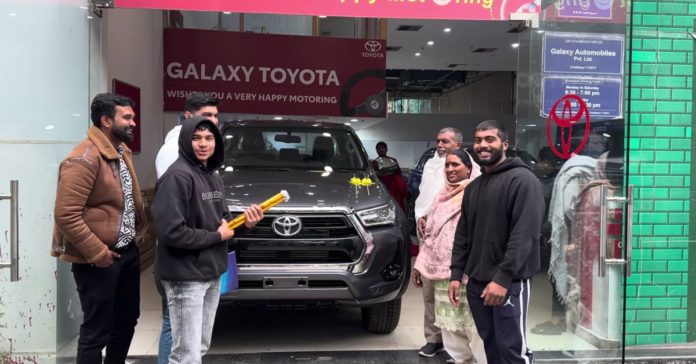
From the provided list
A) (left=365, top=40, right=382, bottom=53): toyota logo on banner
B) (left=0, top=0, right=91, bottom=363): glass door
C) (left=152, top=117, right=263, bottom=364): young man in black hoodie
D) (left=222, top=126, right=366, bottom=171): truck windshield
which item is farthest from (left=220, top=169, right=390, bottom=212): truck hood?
(left=365, top=40, right=382, bottom=53): toyota logo on banner

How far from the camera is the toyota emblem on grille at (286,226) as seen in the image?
171 inches

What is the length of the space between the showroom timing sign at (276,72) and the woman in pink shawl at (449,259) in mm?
6134

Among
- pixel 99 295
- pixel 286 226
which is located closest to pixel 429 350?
pixel 286 226

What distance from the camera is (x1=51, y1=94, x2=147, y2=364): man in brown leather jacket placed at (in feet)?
10.6

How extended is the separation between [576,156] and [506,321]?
54.8 inches

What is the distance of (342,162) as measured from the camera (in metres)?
5.66

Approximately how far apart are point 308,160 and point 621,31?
2.82 meters

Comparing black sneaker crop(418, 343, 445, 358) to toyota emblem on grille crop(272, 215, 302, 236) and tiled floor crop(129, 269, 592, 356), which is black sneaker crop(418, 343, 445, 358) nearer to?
tiled floor crop(129, 269, 592, 356)

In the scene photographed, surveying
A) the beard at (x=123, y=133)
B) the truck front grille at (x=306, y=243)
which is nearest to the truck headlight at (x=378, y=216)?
the truck front grille at (x=306, y=243)

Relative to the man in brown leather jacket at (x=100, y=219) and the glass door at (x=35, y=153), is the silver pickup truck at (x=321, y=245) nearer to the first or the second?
the man in brown leather jacket at (x=100, y=219)

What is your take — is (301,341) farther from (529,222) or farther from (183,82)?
(183,82)

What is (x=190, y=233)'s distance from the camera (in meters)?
2.81

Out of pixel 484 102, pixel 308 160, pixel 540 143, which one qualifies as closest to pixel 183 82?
pixel 308 160

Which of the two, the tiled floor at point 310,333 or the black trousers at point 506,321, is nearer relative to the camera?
the black trousers at point 506,321
